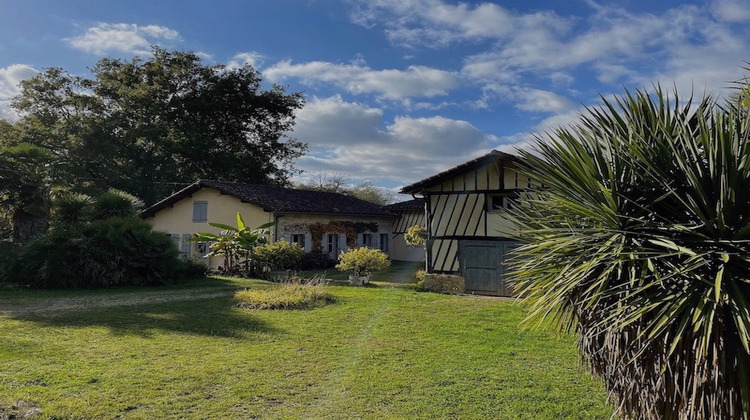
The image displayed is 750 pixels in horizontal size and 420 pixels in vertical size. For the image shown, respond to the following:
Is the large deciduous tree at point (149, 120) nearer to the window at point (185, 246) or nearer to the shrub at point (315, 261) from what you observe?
the window at point (185, 246)

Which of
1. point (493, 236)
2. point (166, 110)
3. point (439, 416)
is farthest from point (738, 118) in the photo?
point (166, 110)

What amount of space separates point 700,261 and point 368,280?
14933mm

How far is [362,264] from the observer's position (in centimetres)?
1720

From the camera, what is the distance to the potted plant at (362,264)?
17.2 meters

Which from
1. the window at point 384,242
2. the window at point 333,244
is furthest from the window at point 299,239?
the window at point 384,242

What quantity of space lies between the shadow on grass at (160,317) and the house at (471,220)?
7.16 metres

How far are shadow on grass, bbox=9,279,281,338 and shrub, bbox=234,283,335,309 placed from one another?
43 centimetres

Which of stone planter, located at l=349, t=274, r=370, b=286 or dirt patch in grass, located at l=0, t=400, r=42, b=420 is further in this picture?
stone planter, located at l=349, t=274, r=370, b=286

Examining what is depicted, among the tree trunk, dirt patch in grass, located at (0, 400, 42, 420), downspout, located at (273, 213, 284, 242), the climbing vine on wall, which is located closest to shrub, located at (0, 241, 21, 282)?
the tree trunk

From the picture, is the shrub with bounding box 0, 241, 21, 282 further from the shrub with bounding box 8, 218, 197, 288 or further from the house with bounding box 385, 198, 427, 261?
the house with bounding box 385, 198, 427, 261

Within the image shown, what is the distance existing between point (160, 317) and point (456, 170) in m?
9.69

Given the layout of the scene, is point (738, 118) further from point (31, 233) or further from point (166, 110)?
point (166, 110)

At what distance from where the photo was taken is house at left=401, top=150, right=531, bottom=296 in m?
14.8

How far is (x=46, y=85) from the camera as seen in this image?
32.6m
